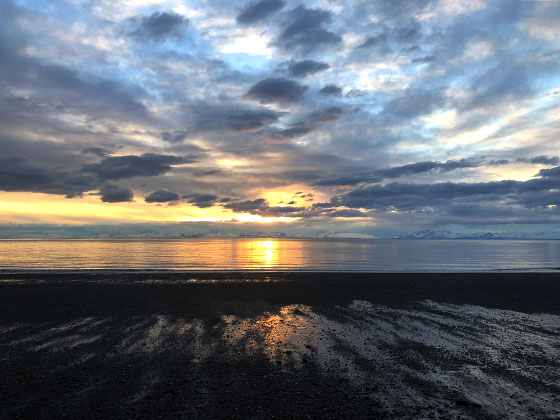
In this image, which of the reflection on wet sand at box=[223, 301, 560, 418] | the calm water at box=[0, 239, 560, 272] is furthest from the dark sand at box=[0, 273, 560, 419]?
the calm water at box=[0, 239, 560, 272]

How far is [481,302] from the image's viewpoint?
23.0 m

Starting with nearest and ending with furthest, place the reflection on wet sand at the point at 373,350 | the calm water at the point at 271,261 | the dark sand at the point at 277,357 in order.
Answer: the dark sand at the point at 277,357
the reflection on wet sand at the point at 373,350
the calm water at the point at 271,261

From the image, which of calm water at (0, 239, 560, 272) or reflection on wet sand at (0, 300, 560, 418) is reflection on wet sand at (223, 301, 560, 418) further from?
calm water at (0, 239, 560, 272)

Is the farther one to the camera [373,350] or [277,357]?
[373,350]

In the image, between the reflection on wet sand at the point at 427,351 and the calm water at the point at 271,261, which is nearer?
the reflection on wet sand at the point at 427,351

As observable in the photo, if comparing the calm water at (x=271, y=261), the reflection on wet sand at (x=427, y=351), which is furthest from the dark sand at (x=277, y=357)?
the calm water at (x=271, y=261)

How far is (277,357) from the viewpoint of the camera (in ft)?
38.4

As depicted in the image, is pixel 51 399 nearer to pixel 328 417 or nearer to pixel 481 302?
pixel 328 417

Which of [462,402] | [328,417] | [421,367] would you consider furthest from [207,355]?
[462,402]

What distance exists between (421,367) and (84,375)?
996cm

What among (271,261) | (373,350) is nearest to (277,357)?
(373,350)

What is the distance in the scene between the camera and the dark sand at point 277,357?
8055 millimetres

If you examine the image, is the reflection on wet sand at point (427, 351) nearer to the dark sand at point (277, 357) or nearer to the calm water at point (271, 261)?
the dark sand at point (277, 357)

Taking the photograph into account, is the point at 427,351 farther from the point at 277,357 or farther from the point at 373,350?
the point at 277,357
